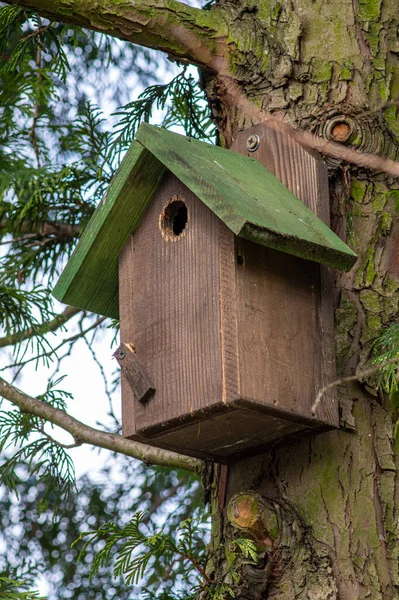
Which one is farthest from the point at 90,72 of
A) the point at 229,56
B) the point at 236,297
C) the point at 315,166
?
the point at 236,297

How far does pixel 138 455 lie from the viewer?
3699 millimetres

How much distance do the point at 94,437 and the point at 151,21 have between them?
1.38m

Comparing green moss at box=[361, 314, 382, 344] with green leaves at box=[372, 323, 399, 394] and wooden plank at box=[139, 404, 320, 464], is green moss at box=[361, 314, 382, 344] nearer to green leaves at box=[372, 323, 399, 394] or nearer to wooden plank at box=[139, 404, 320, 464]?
green leaves at box=[372, 323, 399, 394]

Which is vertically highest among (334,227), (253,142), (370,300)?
(253,142)

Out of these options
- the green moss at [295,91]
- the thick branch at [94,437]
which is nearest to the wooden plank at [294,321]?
the green moss at [295,91]

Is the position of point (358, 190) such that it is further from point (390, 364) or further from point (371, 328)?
point (390, 364)

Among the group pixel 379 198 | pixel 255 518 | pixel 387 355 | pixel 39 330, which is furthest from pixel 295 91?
pixel 39 330

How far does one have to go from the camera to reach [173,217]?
10.5 ft

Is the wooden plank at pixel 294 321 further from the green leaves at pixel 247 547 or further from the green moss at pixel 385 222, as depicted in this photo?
the green leaves at pixel 247 547

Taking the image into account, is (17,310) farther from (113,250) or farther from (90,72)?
(90,72)

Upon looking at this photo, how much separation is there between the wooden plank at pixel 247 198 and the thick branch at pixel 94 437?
2.93 ft

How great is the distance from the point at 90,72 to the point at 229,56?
2.27 m

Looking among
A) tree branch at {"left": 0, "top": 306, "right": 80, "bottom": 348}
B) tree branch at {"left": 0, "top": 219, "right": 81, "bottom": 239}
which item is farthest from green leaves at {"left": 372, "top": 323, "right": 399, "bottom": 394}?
tree branch at {"left": 0, "top": 219, "right": 81, "bottom": 239}

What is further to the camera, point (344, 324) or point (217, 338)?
point (344, 324)
